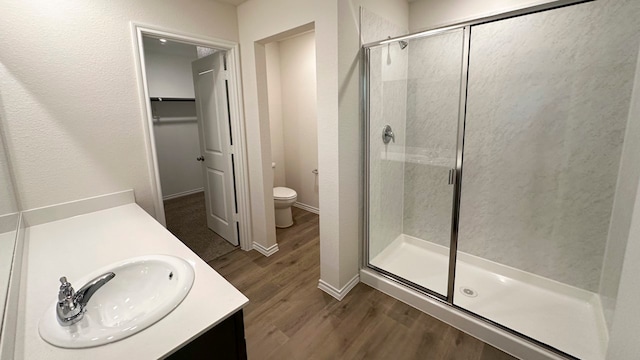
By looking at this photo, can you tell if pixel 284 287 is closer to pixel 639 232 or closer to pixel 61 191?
pixel 61 191

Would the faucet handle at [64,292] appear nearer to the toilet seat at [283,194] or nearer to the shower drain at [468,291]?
the shower drain at [468,291]

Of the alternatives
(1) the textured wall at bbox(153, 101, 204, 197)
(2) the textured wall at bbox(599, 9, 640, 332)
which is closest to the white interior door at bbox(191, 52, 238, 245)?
(1) the textured wall at bbox(153, 101, 204, 197)

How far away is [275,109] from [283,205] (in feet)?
5.12

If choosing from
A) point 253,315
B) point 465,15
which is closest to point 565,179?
point 465,15

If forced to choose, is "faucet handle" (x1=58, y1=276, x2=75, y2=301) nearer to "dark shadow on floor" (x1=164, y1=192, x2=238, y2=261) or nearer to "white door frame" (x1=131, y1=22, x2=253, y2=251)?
"white door frame" (x1=131, y1=22, x2=253, y2=251)

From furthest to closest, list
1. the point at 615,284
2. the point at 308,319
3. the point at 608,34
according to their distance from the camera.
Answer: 1. the point at 308,319
2. the point at 608,34
3. the point at 615,284

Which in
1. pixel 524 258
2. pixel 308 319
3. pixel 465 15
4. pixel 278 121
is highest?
pixel 465 15

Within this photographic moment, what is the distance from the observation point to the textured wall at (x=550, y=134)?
5.92 ft

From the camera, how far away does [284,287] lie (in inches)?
92.0

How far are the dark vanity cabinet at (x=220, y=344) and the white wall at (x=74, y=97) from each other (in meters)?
1.58

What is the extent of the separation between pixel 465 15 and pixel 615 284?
7.25 ft

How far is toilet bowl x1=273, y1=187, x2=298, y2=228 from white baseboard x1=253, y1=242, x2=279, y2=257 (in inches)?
24.0

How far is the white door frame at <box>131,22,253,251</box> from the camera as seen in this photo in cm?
200

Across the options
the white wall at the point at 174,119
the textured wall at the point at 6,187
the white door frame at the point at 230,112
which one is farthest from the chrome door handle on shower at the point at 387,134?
the white wall at the point at 174,119
